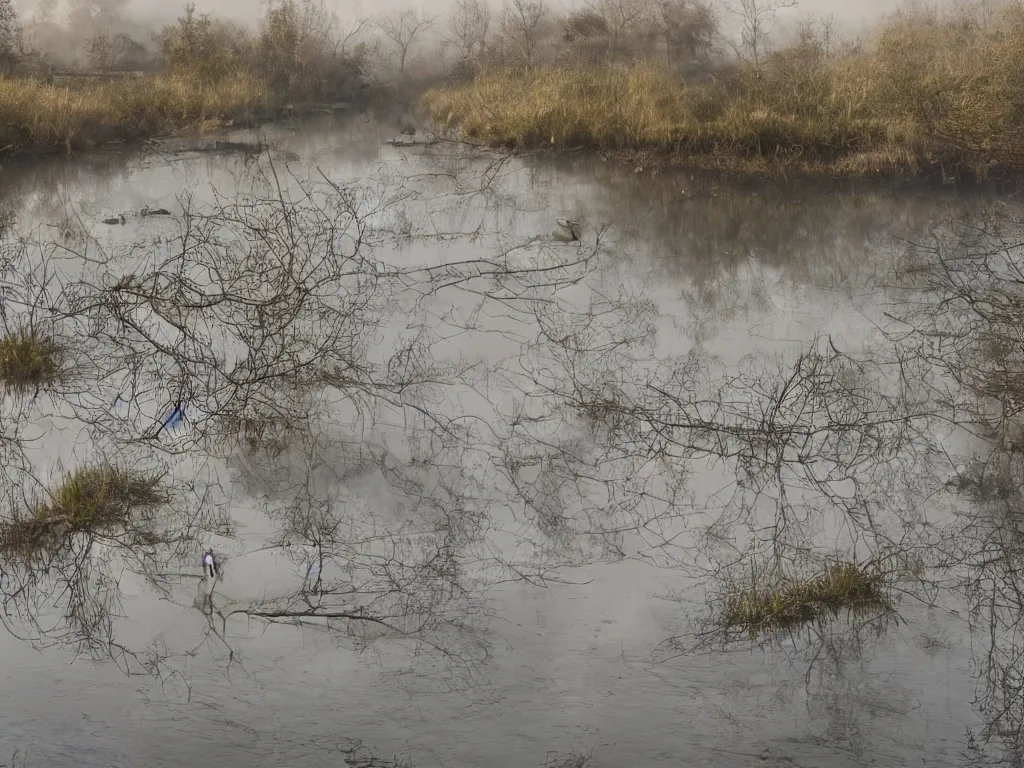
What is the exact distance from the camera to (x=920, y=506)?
3.17 meters

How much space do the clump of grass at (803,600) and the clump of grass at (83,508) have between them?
5.86 ft

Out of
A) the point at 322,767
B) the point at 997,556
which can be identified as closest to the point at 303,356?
the point at 322,767

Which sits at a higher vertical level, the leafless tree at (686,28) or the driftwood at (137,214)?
the leafless tree at (686,28)

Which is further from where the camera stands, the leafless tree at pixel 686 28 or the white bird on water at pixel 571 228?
the leafless tree at pixel 686 28

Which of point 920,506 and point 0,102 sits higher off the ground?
point 0,102

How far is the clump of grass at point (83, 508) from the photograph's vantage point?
2922 millimetres

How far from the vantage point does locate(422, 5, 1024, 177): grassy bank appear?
6.94 m

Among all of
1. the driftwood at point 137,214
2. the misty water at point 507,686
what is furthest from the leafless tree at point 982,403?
the driftwood at point 137,214

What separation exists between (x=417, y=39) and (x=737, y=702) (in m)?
8.96

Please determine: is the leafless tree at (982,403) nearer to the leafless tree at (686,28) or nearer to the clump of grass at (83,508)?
the clump of grass at (83,508)

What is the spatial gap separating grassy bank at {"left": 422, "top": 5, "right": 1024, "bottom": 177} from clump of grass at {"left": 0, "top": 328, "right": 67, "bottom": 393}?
426 cm

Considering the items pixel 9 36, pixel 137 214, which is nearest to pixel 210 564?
pixel 137 214

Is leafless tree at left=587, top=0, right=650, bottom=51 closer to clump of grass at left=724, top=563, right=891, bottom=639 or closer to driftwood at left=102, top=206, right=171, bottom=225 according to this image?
driftwood at left=102, top=206, right=171, bottom=225

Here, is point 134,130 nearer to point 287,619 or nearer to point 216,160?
point 216,160
